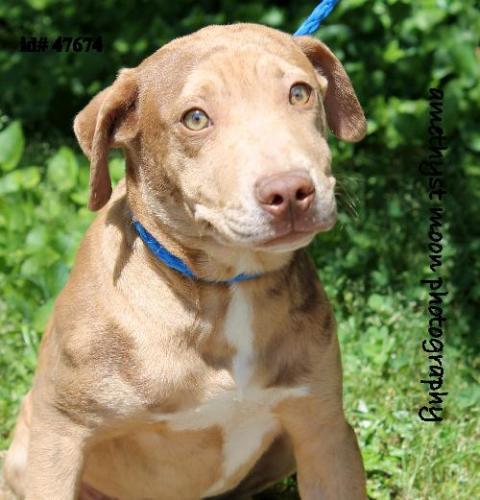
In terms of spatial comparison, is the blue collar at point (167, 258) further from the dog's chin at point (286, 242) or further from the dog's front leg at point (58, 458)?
the dog's front leg at point (58, 458)

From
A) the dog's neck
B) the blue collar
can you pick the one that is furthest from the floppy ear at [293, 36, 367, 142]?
the blue collar

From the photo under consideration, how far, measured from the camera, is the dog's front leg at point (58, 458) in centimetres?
363

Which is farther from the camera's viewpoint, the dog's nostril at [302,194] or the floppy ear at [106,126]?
the floppy ear at [106,126]

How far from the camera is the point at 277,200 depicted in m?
3.03

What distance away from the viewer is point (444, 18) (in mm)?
6406

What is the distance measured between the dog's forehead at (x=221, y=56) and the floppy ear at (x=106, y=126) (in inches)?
3.3

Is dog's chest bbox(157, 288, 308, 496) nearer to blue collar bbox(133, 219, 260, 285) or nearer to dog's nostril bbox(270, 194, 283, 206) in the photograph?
blue collar bbox(133, 219, 260, 285)

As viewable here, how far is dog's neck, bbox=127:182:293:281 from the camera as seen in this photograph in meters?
3.56

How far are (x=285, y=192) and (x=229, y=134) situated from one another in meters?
0.30

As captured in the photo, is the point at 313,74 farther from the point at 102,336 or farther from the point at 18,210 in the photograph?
the point at 18,210

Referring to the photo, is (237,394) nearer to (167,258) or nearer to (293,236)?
(167,258)

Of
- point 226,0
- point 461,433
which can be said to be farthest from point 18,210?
point 461,433

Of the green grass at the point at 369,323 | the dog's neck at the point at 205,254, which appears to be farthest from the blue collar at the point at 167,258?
the green grass at the point at 369,323

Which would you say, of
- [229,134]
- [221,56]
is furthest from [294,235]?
[221,56]
